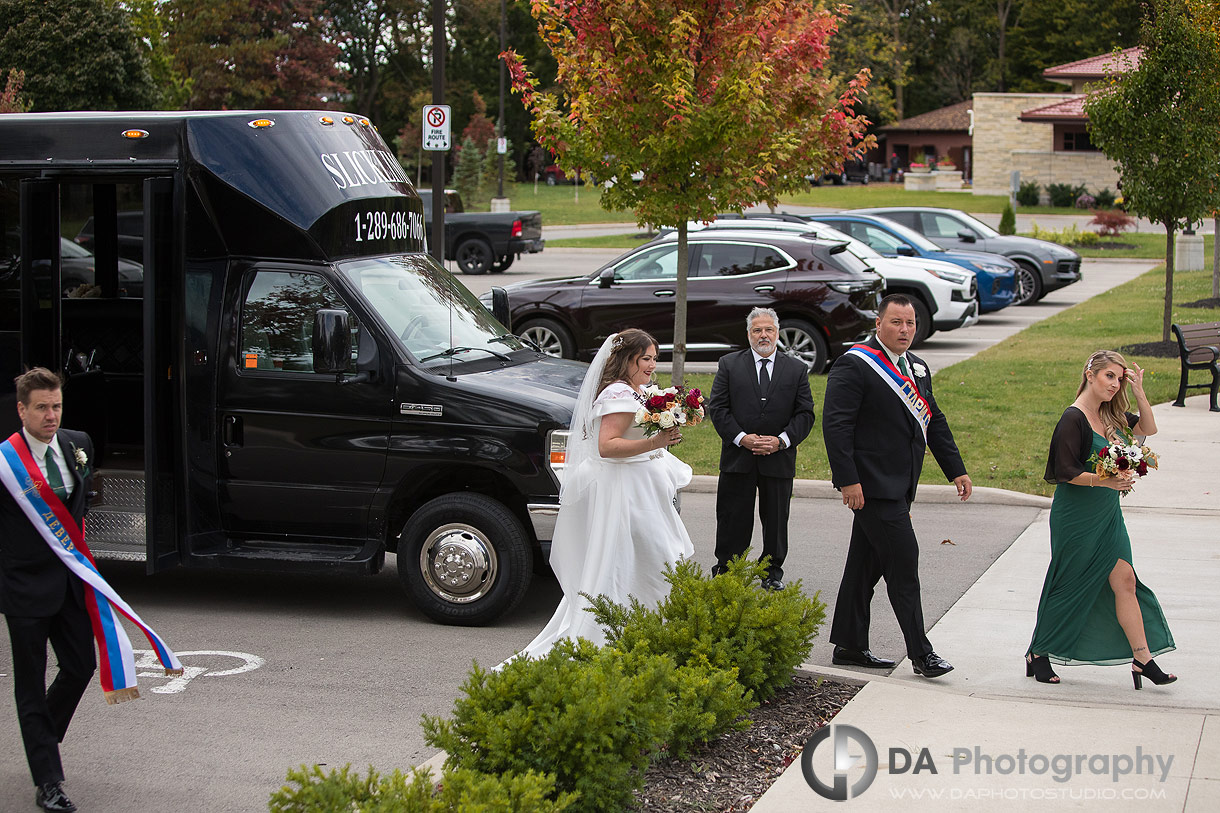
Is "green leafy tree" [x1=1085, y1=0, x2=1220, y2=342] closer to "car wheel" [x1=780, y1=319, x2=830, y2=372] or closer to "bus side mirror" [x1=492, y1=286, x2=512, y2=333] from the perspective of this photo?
"car wheel" [x1=780, y1=319, x2=830, y2=372]

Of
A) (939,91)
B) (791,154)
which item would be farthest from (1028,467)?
(939,91)

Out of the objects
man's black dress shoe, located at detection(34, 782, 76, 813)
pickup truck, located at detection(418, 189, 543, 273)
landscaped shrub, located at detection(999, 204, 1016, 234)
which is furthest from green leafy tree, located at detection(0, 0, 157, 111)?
man's black dress shoe, located at detection(34, 782, 76, 813)

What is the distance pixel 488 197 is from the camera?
60156 millimetres

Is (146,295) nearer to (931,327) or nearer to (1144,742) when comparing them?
(1144,742)

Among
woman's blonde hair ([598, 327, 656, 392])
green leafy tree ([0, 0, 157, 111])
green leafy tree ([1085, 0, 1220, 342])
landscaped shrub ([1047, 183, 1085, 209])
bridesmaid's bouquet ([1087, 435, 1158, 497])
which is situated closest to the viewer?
bridesmaid's bouquet ([1087, 435, 1158, 497])

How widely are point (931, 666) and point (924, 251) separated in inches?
658

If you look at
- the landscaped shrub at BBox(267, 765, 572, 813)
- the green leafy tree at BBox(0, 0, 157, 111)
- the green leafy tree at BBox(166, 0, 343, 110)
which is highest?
the green leafy tree at BBox(166, 0, 343, 110)

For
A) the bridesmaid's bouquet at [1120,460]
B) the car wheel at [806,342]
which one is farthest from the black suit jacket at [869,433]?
the car wheel at [806,342]

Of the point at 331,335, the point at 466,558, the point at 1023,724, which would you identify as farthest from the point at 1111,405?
the point at 331,335

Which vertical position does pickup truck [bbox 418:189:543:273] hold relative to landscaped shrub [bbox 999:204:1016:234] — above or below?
below

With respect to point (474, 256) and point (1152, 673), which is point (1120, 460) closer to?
point (1152, 673)

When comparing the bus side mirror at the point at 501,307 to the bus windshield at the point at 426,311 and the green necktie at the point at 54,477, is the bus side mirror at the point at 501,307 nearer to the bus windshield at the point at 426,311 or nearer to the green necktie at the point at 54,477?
the bus windshield at the point at 426,311

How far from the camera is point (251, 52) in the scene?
54344 millimetres

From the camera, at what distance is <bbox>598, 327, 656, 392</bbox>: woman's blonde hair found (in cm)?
679
